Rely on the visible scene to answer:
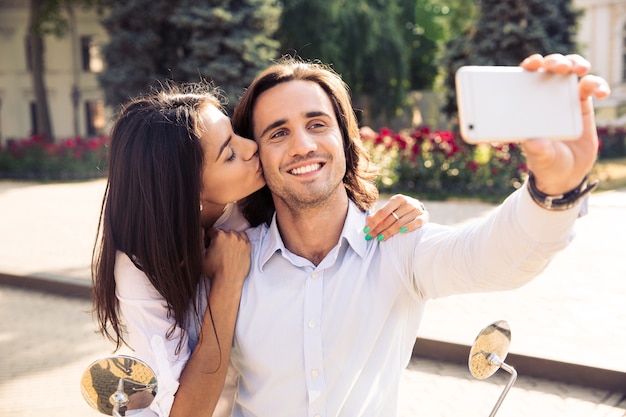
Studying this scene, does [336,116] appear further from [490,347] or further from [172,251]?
[490,347]

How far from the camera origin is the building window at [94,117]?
3613cm

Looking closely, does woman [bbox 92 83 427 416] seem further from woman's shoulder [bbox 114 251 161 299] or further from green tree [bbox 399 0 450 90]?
green tree [bbox 399 0 450 90]

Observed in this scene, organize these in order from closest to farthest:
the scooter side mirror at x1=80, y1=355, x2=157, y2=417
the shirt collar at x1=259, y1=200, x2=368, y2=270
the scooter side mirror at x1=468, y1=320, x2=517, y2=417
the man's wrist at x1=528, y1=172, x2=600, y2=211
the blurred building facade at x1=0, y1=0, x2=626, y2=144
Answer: the man's wrist at x1=528, y1=172, x2=600, y2=211, the scooter side mirror at x1=80, y1=355, x2=157, y2=417, the scooter side mirror at x1=468, y1=320, x2=517, y2=417, the shirt collar at x1=259, y1=200, x2=368, y2=270, the blurred building facade at x1=0, y1=0, x2=626, y2=144

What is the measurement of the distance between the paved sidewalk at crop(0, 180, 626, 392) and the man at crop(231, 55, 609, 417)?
8.39 feet

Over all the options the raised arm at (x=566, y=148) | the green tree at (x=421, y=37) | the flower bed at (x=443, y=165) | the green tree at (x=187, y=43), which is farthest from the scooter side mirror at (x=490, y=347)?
the green tree at (x=421, y=37)

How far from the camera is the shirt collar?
248cm

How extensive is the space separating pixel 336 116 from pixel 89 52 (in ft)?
117

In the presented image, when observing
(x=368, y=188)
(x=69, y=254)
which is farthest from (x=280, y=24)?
(x=368, y=188)

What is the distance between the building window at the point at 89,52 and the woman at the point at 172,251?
35.3 m

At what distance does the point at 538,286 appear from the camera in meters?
6.48

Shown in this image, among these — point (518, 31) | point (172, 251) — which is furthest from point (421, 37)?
point (172, 251)

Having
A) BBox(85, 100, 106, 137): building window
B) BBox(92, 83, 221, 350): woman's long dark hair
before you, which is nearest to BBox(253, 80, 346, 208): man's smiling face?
BBox(92, 83, 221, 350): woman's long dark hair

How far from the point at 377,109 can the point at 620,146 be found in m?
10.5

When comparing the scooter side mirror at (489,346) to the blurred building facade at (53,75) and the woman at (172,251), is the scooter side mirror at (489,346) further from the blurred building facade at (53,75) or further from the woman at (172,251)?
A: the blurred building facade at (53,75)
